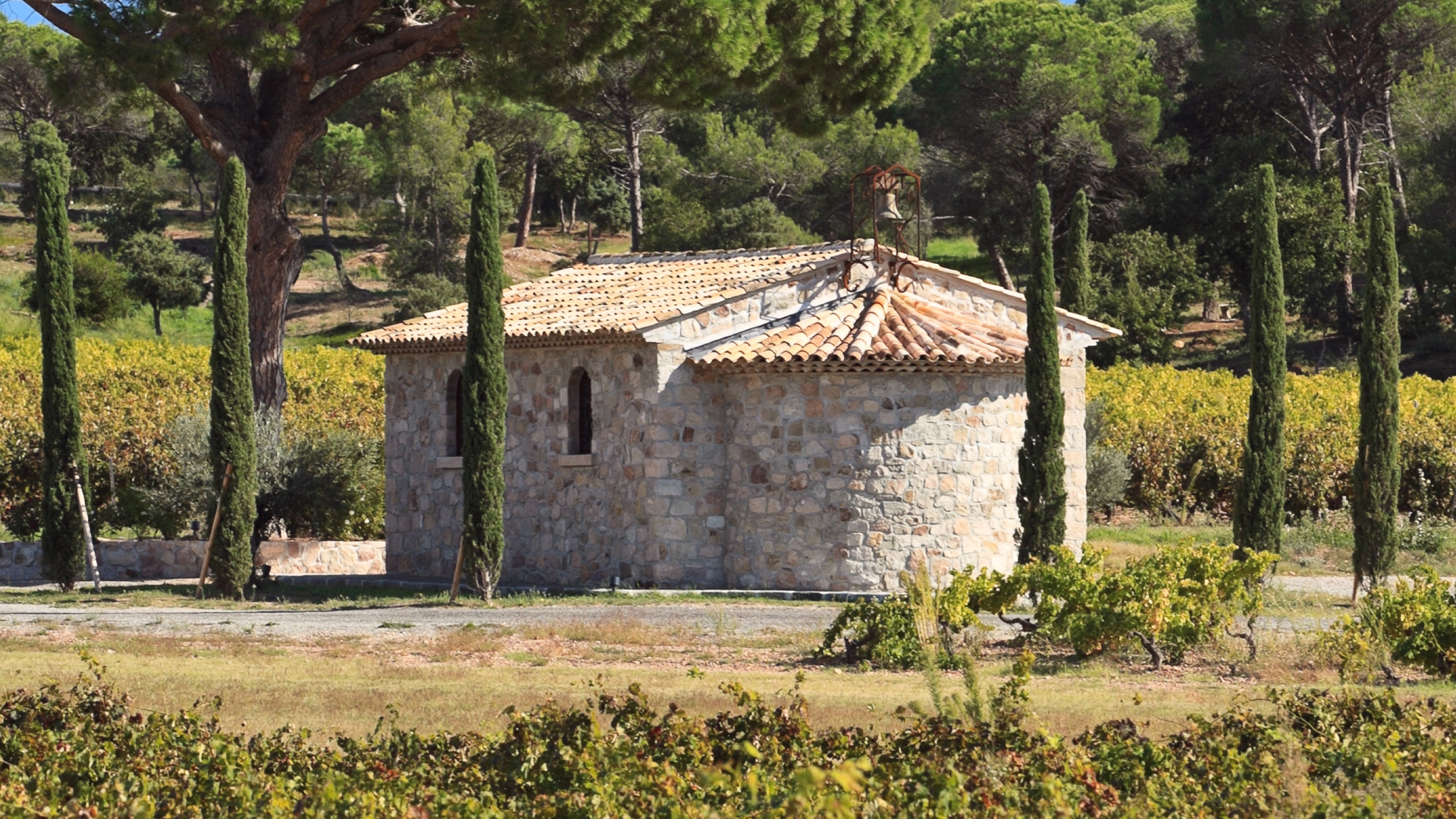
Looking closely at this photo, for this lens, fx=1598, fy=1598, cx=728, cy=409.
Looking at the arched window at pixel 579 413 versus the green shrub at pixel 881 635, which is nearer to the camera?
the green shrub at pixel 881 635

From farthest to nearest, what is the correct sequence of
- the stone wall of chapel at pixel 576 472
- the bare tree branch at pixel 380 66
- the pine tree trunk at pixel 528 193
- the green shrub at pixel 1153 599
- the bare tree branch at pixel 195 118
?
the pine tree trunk at pixel 528 193, the bare tree branch at pixel 380 66, the bare tree branch at pixel 195 118, the stone wall of chapel at pixel 576 472, the green shrub at pixel 1153 599

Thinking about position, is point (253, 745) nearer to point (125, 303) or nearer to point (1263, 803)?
point (1263, 803)

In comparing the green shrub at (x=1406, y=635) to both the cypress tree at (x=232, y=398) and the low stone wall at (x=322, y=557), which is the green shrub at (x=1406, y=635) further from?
the low stone wall at (x=322, y=557)

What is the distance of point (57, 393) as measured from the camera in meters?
22.5

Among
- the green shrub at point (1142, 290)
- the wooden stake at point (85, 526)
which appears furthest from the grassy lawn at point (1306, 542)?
the wooden stake at point (85, 526)

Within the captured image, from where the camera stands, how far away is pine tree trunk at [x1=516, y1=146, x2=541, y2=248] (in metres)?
64.1

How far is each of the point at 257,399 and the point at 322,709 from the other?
15.0 metres

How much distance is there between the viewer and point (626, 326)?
71.3ft

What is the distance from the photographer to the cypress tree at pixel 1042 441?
802 inches

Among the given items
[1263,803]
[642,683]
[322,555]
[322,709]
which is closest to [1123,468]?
[322,555]

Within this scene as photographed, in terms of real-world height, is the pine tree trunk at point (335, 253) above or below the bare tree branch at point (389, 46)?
above

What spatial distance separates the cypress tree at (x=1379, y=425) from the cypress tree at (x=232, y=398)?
14467mm

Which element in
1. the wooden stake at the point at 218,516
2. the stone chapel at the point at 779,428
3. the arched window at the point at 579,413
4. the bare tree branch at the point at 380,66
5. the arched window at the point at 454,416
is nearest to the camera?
the wooden stake at the point at 218,516

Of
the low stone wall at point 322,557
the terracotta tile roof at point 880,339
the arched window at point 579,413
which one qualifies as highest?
the terracotta tile roof at point 880,339
